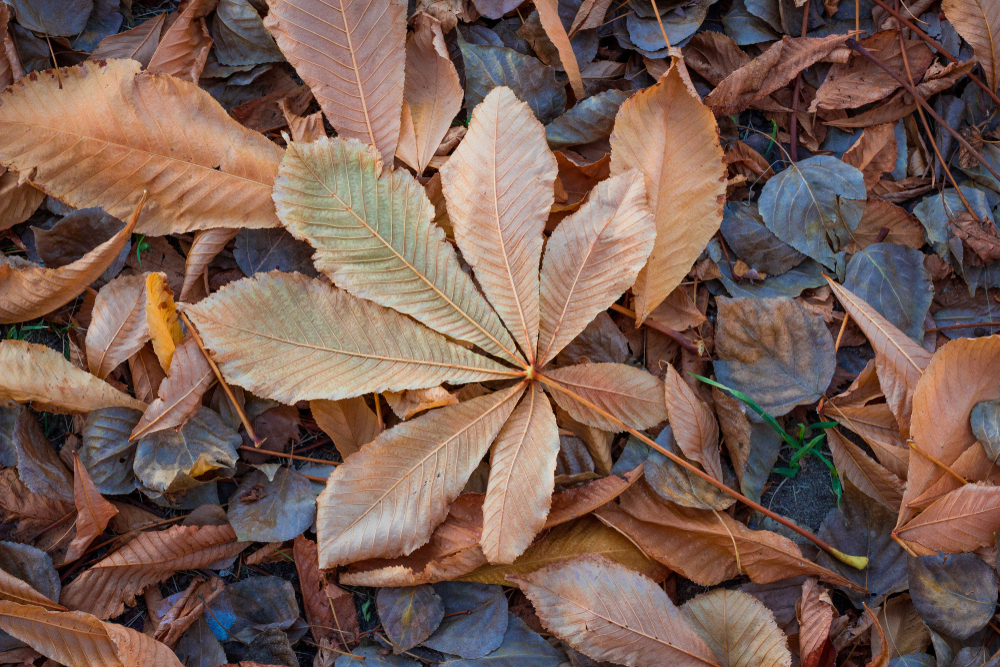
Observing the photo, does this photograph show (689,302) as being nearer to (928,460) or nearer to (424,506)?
(928,460)

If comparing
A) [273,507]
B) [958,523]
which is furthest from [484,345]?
[958,523]

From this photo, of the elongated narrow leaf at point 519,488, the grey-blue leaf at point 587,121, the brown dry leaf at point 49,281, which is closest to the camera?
the elongated narrow leaf at point 519,488

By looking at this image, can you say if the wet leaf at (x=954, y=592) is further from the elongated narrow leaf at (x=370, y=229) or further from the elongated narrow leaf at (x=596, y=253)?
the elongated narrow leaf at (x=370, y=229)

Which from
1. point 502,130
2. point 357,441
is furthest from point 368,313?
point 502,130

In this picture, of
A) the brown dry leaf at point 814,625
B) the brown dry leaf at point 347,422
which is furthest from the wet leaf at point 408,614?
the brown dry leaf at point 814,625

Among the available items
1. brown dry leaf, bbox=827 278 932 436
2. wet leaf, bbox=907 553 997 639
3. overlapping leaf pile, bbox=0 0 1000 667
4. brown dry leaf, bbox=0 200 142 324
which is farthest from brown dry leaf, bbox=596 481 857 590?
brown dry leaf, bbox=0 200 142 324

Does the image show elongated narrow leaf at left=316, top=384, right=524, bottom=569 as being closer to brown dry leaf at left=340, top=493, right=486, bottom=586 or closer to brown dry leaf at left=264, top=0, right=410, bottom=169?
brown dry leaf at left=340, top=493, right=486, bottom=586
